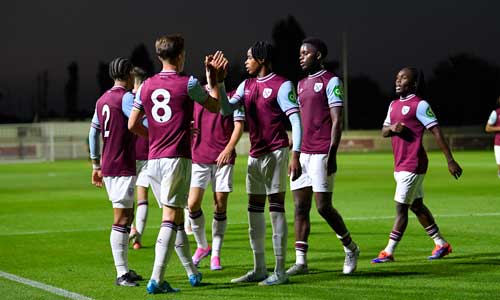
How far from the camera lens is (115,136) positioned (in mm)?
10500

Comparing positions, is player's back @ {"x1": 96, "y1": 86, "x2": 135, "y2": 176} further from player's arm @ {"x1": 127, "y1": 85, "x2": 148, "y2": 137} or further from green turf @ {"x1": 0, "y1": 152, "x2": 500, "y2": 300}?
green turf @ {"x1": 0, "y1": 152, "x2": 500, "y2": 300}

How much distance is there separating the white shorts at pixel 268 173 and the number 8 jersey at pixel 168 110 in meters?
1.02

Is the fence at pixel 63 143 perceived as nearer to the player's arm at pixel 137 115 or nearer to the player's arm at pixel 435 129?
the player's arm at pixel 435 129

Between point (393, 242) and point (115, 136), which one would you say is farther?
point (393, 242)

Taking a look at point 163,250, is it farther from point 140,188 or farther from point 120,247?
point 140,188

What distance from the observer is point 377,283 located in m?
9.90

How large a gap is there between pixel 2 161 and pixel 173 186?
52.7 metres

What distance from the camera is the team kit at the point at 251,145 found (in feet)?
30.3

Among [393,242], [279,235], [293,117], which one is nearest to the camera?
[293,117]

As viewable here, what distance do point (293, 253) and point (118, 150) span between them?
10.8 feet

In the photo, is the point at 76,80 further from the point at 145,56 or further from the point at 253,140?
the point at 253,140

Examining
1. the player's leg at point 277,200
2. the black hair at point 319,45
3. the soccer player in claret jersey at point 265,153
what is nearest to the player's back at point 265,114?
the soccer player in claret jersey at point 265,153

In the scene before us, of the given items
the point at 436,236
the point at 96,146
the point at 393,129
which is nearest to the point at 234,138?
the point at 96,146

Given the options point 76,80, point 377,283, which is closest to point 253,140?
point 377,283
